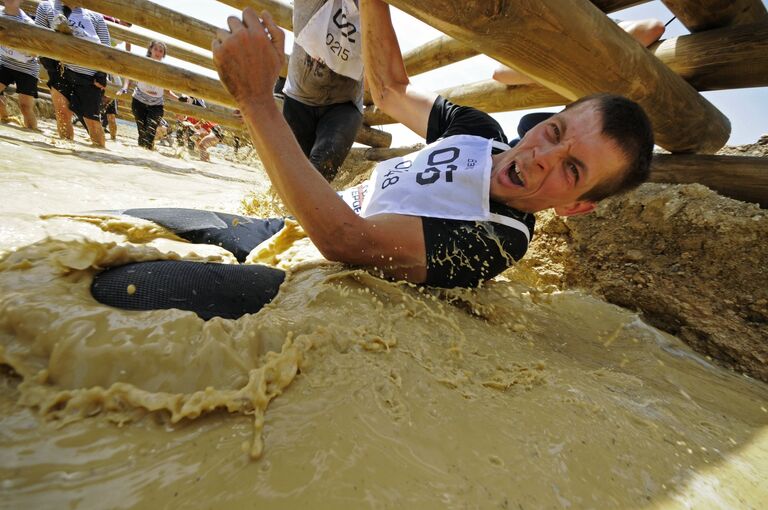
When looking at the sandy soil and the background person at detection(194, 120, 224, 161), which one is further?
the background person at detection(194, 120, 224, 161)

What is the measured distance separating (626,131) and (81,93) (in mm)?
6410

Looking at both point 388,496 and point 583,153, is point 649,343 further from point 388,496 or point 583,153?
point 388,496

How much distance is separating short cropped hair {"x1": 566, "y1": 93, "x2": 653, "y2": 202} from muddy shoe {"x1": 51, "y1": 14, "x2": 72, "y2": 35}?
5246mm

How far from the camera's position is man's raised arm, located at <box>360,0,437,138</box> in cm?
220

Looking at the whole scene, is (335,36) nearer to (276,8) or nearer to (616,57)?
(276,8)

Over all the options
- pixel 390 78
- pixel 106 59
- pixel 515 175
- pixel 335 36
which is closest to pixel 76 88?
pixel 106 59

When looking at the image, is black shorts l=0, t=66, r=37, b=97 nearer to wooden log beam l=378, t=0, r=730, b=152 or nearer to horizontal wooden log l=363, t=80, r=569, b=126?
horizontal wooden log l=363, t=80, r=569, b=126

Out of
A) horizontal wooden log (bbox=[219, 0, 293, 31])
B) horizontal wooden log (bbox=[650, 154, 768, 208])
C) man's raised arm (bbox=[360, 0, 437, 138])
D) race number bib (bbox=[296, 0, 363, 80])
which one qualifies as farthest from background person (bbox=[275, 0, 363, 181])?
horizontal wooden log (bbox=[650, 154, 768, 208])

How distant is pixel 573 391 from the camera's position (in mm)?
1127

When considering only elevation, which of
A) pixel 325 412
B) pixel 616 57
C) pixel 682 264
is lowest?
pixel 325 412

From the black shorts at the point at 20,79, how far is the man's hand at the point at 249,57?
239 inches

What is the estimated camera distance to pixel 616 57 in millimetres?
1654

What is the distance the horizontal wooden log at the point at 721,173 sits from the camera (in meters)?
2.12

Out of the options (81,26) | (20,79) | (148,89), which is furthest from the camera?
(148,89)
